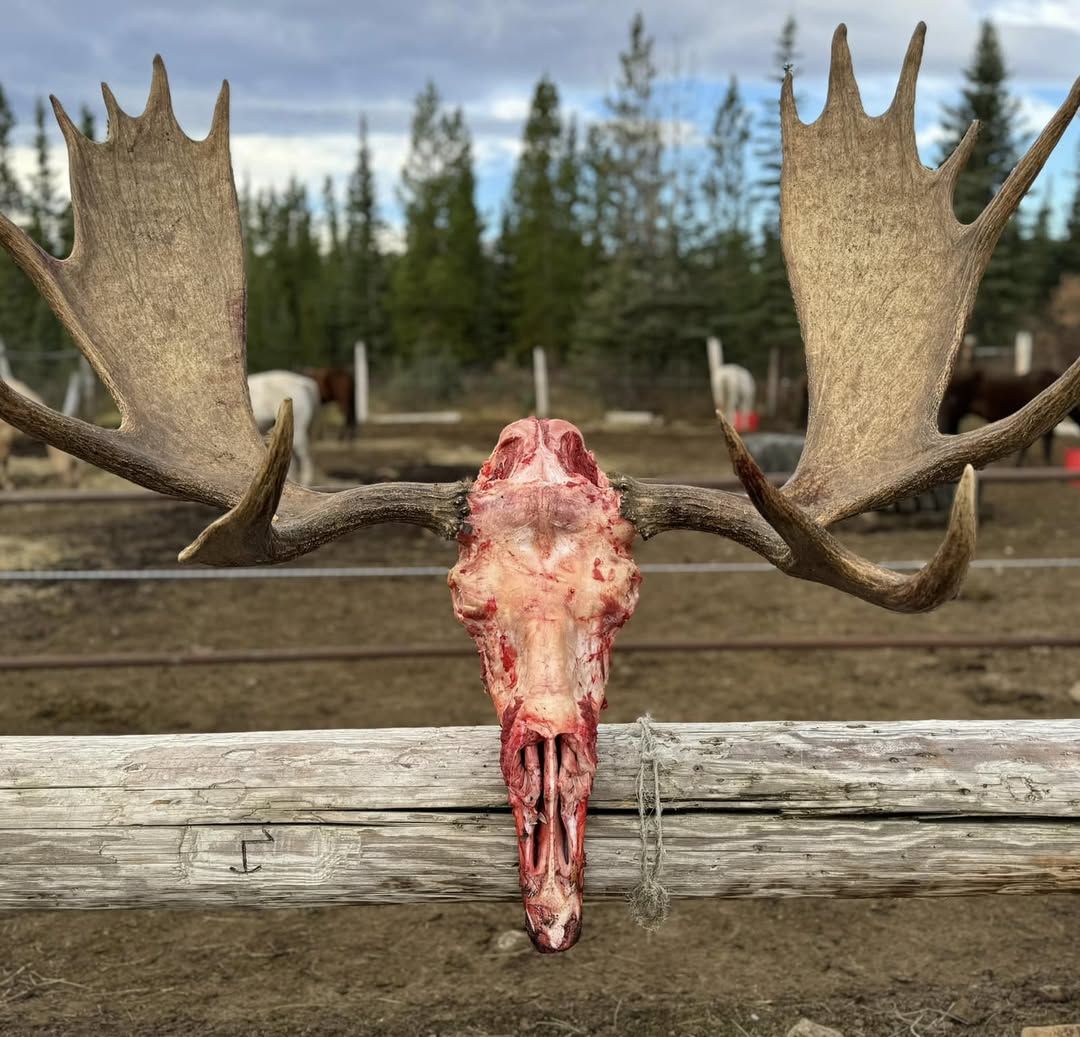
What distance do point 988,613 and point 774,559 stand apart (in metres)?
5.56

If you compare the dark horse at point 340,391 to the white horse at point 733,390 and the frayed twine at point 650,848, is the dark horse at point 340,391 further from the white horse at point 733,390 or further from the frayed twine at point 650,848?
the frayed twine at point 650,848

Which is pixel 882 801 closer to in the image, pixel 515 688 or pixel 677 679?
pixel 515 688

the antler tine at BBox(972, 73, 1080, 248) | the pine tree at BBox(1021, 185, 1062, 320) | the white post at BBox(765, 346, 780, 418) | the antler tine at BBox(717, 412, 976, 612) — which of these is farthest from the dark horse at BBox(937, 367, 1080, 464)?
the pine tree at BBox(1021, 185, 1062, 320)

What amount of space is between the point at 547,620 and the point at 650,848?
0.48m

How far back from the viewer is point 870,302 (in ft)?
8.54

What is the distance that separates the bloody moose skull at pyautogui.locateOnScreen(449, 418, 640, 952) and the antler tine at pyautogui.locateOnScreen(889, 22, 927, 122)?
1.16 m

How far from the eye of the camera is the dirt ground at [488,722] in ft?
9.17

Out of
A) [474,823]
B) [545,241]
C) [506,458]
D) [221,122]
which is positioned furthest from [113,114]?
[545,241]

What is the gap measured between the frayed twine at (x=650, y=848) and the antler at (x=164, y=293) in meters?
0.80

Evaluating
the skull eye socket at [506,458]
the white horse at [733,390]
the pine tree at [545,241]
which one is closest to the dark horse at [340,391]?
the white horse at [733,390]

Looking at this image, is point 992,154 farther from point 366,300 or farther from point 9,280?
point 9,280

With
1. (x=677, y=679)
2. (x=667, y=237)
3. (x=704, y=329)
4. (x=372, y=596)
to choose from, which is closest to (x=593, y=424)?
(x=704, y=329)

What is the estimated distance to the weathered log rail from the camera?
2.03m

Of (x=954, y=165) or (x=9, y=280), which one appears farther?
(x=9, y=280)
